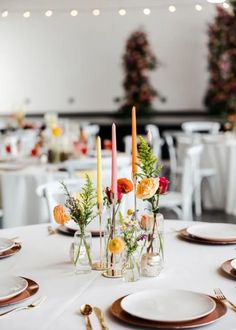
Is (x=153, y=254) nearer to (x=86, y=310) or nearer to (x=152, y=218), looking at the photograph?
(x=152, y=218)

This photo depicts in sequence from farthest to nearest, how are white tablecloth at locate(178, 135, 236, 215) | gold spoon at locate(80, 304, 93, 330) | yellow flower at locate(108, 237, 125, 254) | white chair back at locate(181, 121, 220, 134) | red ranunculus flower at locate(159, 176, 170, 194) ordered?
white chair back at locate(181, 121, 220, 134)
white tablecloth at locate(178, 135, 236, 215)
red ranunculus flower at locate(159, 176, 170, 194)
yellow flower at locate(108, 237, 125, 254)
gold spoon at locate(80, 304, 93, 330)

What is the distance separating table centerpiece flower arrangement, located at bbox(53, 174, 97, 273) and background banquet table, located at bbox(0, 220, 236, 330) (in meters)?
0.05

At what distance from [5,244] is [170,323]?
102cm

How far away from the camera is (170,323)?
1.51 metres

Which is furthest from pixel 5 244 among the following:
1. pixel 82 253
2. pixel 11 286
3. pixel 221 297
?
pixel 221 297

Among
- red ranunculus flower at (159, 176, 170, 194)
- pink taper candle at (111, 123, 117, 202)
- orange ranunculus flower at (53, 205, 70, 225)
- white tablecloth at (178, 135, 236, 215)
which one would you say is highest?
pink taper candle at (111, 123, 117, 202)

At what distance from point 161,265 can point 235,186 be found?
4.97 meters

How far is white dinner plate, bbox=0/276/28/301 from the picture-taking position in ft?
5.64

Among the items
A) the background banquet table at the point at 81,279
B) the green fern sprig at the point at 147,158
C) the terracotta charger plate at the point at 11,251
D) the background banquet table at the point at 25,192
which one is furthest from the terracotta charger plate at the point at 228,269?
the background banquet table at the point at 25,192

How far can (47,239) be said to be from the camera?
2.50 metres

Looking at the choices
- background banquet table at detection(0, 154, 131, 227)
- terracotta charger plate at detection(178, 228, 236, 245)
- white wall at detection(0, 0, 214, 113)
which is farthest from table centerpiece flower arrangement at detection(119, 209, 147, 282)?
white wall at detection(0, 0, 214, 113)

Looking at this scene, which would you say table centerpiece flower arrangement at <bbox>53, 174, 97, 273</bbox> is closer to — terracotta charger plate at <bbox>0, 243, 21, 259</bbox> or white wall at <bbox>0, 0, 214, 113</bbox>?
terracotta charger plate at <bbox>0, 243, 21, 259</bbox>

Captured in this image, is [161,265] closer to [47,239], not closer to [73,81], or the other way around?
[47,239]

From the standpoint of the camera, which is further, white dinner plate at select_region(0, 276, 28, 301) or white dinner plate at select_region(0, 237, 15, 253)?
white dinner plate at select_region(0, 237, 15, 253)
